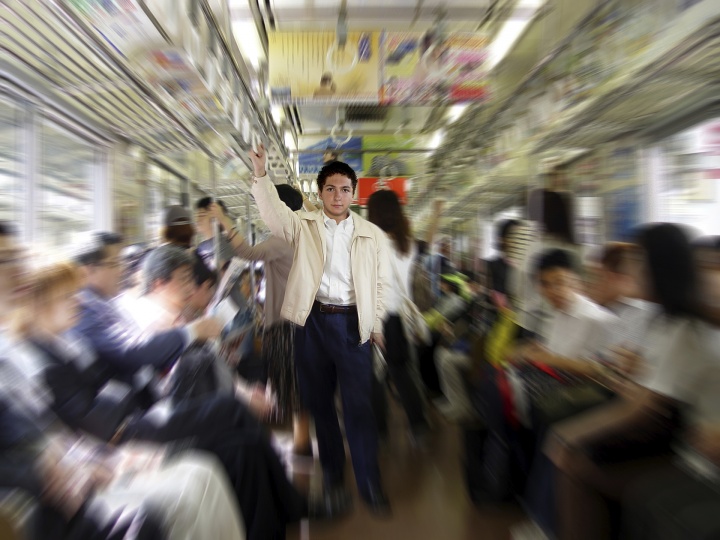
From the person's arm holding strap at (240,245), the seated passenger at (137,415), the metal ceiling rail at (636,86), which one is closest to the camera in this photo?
the seated passenger at (137,415)

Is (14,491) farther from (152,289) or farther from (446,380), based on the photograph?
(446,380)

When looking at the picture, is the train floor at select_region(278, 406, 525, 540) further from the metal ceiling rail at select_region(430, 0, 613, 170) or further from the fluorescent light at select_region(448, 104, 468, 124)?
the fluorescent light at select_region(448, 104, 468, 124)

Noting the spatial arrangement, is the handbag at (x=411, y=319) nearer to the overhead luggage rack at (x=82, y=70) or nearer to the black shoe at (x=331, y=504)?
the black shoe at (x=331, y=504)

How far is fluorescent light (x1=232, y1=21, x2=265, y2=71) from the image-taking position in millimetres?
2543

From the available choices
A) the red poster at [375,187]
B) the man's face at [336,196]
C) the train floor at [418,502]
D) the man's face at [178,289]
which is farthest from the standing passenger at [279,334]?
the man's face at [178,289]

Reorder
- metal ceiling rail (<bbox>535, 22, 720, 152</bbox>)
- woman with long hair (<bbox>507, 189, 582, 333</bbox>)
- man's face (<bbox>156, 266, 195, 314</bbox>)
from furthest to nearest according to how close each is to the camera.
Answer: woman with long hair (<bbox>507, 189, 582, 333</bbox>) < man's face (<bbox>156, 266, 195, 314</bbox>) < metal ceiling rail (<bbox>535, 22, 720, 152</bbox>)

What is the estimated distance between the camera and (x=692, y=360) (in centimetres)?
142

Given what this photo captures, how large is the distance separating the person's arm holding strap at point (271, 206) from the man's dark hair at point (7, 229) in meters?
1.48

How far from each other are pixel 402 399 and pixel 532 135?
1610 mm

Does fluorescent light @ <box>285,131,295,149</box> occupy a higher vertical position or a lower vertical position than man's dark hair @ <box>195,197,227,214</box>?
higher

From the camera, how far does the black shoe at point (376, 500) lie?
224 centimetres

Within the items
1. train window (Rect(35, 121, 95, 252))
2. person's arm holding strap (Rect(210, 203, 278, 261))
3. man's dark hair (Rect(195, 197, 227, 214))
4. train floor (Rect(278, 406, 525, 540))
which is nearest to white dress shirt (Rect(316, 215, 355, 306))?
person's arm holding strap (Rect(210, 203, 278, 261))

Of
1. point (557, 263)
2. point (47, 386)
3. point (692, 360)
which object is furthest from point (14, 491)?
point (557, 263)

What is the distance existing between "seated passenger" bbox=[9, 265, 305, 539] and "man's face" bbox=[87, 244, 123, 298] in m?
0.06
